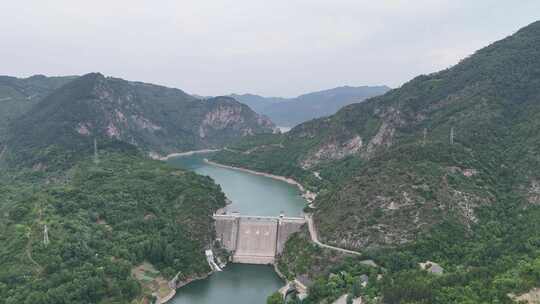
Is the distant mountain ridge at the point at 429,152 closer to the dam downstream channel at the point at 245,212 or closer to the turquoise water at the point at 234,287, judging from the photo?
the dam downstream channel at the point at 245,212

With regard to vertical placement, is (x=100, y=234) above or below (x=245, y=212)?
above

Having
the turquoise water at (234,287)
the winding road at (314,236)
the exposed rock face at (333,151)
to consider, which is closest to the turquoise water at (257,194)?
the exposed rock face at (333,151)

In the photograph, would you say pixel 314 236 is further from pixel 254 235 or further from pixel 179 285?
pixel 179 285

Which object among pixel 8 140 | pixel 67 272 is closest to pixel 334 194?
pixel 67 272

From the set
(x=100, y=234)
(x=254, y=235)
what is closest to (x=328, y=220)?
(x=254, y=235)

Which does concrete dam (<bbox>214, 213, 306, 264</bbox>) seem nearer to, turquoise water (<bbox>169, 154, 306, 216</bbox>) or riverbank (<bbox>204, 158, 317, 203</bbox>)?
turquoise water (<bbox>169, 154, 306, 216</bbox>)
